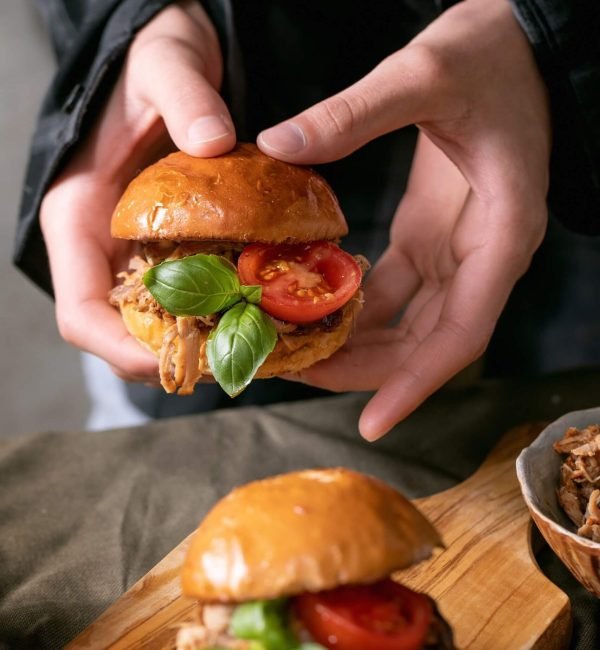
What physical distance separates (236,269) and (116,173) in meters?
0.67

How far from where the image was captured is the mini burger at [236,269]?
1.90 metres

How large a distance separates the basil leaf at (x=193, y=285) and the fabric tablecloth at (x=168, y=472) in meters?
0.61

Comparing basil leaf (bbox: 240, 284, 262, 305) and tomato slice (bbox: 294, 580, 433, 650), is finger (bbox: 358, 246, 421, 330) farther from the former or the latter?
tomato slice (bbox: 294, 580, 433, 650)

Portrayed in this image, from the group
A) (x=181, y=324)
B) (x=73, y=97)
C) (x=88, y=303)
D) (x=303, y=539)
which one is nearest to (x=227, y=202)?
(x=181, y=324)

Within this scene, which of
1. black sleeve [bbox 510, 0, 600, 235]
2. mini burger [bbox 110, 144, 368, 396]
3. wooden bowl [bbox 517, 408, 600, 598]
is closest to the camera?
wooden bowl [bbox 517, 408, 600, 598]

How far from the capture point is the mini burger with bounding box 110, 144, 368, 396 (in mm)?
1899

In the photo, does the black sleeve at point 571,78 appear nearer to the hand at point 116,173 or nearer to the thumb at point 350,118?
the thumb at point 350,118

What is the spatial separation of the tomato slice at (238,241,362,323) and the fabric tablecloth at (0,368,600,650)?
0.55m

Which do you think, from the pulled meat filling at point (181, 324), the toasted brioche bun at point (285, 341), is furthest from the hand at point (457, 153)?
the pulled meat filling at point (181, 324)

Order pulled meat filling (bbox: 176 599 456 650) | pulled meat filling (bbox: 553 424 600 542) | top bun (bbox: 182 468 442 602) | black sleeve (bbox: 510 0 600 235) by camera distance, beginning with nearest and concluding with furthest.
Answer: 1. top bun (bbox: 182 468 442 602)
2. pulled meat filling (bbox: 176 599 456 650)
3. pulled meat filling (bbox: 553 424 600 542)
4. black sleeve (bbox: 510 0 600 235)

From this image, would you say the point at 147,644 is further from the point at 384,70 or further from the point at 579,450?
the point at 384,70

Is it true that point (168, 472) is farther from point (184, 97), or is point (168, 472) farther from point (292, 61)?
point (292, 61)

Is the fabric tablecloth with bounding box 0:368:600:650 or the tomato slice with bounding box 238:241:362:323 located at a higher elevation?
the tomato slice with bounding box 238:241:362:323

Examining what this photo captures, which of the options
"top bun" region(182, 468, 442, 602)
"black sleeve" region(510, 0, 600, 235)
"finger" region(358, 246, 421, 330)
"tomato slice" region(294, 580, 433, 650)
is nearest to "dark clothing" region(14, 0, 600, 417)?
"black sleeve" region(510, 0, 600, 235)
